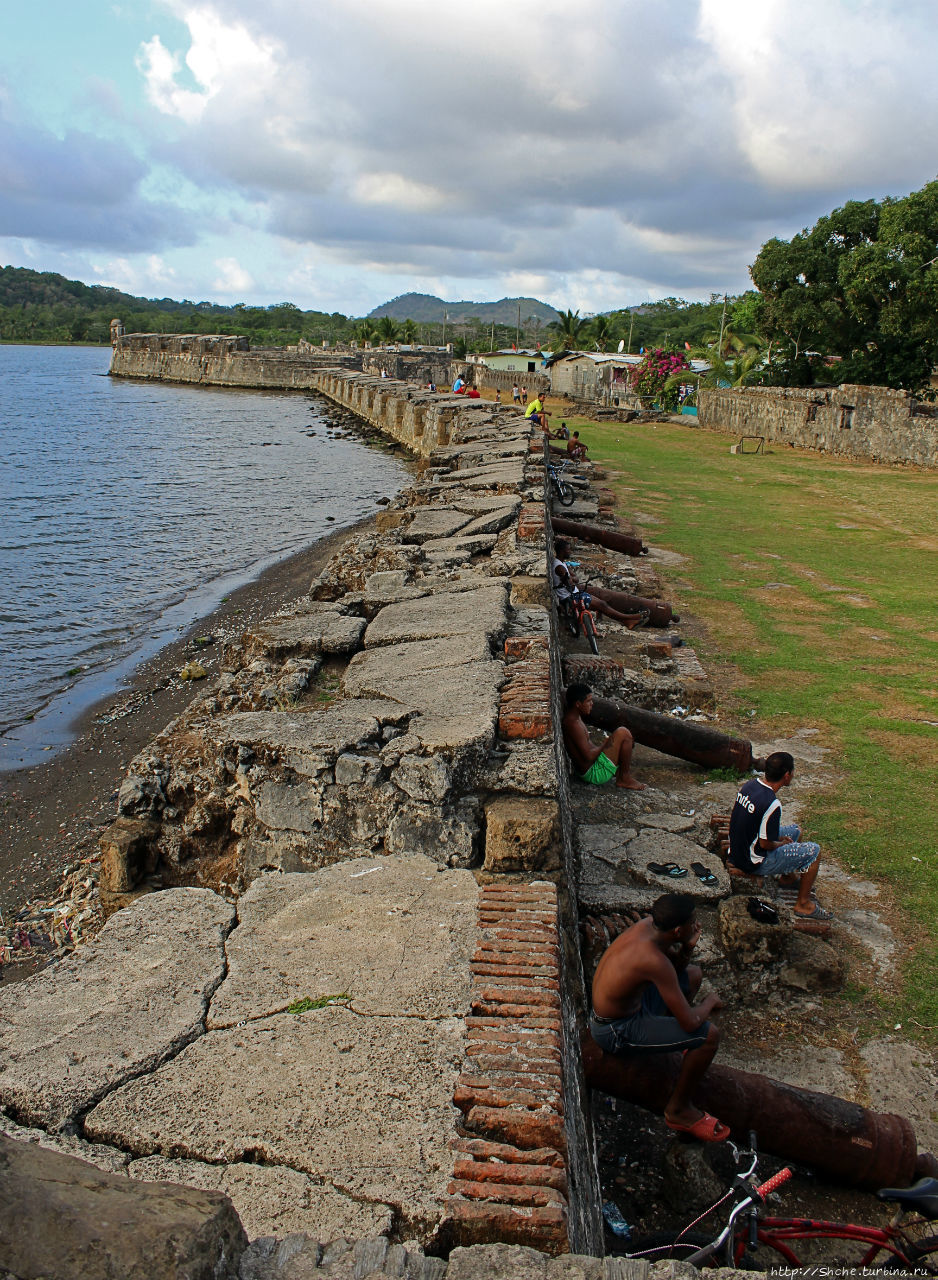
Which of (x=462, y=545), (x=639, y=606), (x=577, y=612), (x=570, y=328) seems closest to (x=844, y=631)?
(x=639, y=606)

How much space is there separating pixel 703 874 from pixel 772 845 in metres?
0.40

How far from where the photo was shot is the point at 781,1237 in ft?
9.30

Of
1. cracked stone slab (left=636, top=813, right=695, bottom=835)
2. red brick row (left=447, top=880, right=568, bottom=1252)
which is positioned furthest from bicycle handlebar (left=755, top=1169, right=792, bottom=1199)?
cracked stone slab (left=636, top=813, right=695, bottom=835)

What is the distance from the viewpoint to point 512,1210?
1965mm

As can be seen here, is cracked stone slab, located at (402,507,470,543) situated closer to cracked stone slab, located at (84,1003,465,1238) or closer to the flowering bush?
cracked stone slab, located at (84,1003,465,1238)

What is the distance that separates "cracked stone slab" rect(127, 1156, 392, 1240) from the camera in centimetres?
192

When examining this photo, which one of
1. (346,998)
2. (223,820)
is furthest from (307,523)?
(346,998)

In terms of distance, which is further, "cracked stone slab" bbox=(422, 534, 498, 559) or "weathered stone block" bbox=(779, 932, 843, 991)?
"cracked stone slab" bbox=(422, 534, 498, 559)

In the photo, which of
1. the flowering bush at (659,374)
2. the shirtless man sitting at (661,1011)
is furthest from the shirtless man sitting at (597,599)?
the flowering bush at (659,374)

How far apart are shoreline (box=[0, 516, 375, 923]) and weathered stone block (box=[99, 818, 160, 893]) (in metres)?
1.85

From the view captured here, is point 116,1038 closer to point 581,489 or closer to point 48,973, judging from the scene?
point 48,973

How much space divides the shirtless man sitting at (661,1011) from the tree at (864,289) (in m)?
24.7

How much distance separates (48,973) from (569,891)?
5.99 feet

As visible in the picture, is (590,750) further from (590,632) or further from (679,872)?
(590,632)
